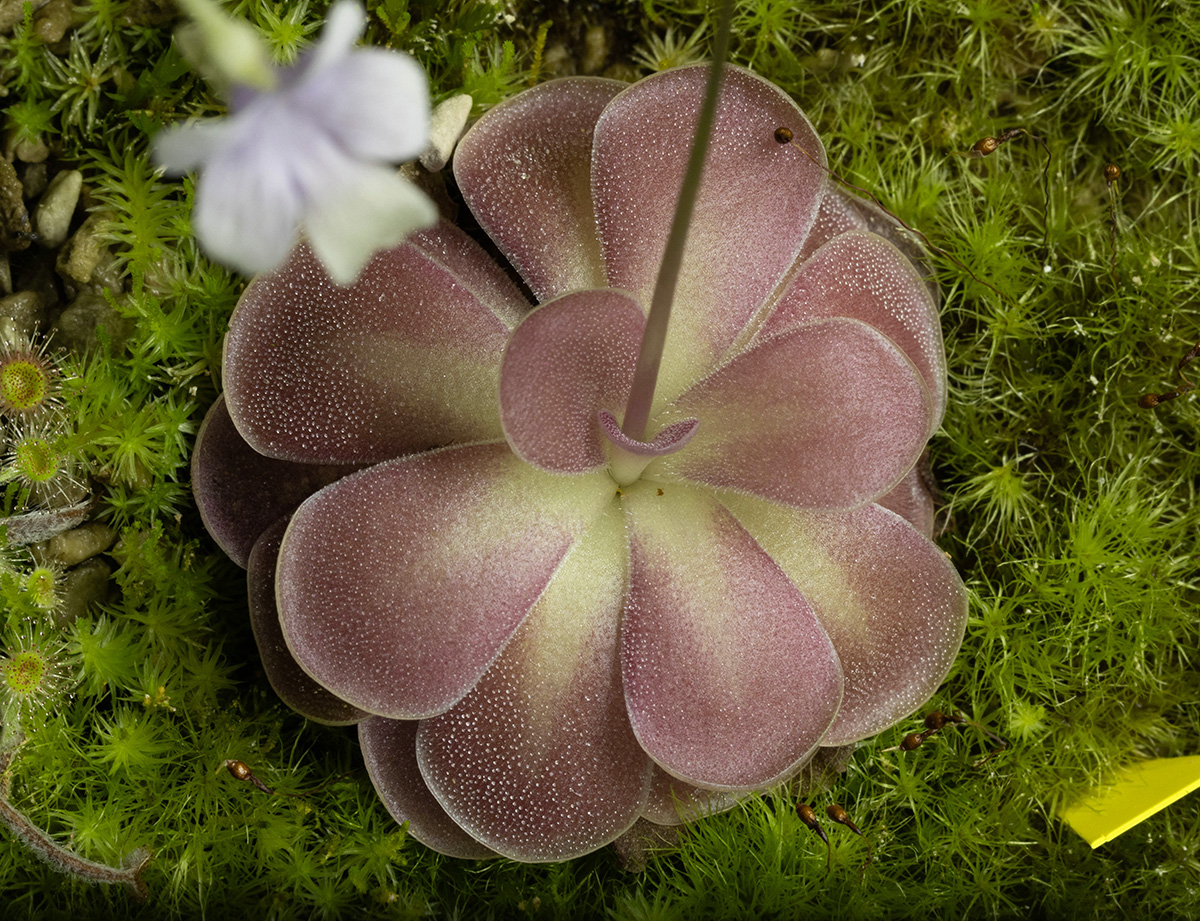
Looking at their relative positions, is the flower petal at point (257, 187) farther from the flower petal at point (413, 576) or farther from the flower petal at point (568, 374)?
the flower petal at point (413, 576)

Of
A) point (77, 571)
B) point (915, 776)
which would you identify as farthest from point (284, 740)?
point (915, 776)

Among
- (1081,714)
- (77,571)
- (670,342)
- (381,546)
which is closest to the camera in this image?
(381,546)

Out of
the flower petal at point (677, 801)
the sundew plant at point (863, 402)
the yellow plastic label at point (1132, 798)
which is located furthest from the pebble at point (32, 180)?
the yellow plastic label at point (1132, 798)

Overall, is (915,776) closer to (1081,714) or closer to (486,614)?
(1081,714)

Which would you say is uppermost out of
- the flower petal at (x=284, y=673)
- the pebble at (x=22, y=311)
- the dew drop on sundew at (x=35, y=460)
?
the pebble at (x=22, y=311)

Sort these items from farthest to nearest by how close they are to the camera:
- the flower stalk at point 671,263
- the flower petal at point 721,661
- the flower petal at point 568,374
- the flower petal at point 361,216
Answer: the flower petal at point 721,661 → the flower petal at point 568,374 → the flower stalk at point 671,263 → the flower petal at point 361,216

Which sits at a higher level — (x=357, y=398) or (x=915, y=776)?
(x=357, y=398)
